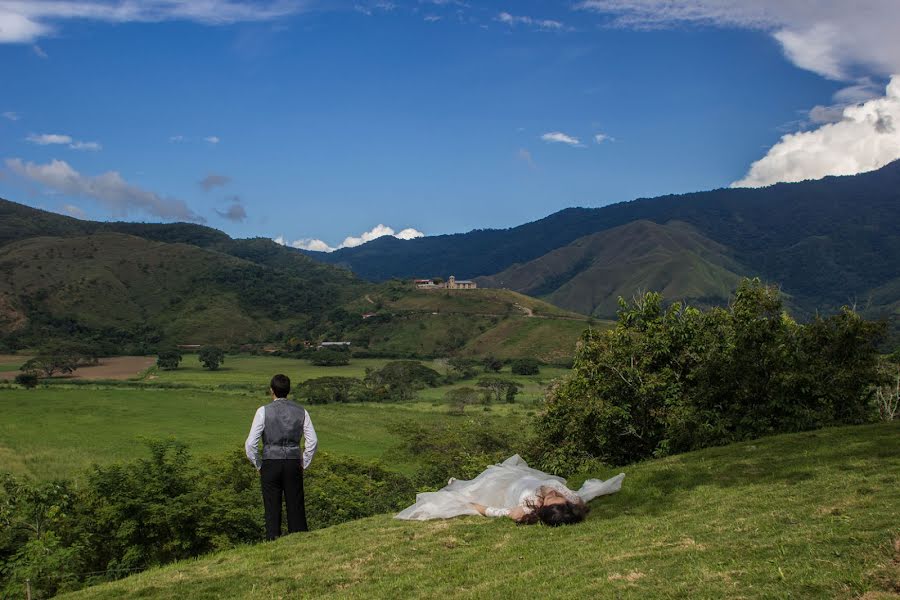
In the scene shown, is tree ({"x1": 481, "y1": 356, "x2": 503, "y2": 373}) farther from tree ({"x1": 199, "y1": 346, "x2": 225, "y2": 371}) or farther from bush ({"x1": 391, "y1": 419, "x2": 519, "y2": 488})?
bush ({"x1": 391, "y1": 419, "x2": 519, "y2": 488})

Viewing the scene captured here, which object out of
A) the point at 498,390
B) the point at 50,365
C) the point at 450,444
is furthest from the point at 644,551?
the point at 50,365

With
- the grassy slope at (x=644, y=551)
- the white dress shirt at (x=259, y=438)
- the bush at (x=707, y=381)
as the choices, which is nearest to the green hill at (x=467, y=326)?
the bush at (x=707, y=381)

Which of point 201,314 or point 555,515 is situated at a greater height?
point 201,314

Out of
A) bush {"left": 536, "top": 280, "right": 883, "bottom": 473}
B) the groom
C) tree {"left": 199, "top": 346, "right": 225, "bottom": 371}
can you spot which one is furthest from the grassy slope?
tree {"left": 199, "top": 346, "right": 225, "bottom": 371}

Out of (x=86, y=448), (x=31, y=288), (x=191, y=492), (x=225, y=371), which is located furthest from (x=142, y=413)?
(x=31, y=288)

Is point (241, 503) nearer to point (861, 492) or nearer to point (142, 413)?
point (861, 492)

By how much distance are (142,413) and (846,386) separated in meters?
67.4

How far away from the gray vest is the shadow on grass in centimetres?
581

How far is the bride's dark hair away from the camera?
11.3 m

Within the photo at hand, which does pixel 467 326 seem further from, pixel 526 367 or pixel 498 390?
pixel 498 390

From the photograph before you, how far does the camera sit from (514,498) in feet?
41.1

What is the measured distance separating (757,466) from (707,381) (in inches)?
317

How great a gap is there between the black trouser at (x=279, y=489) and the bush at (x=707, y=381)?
482 inches

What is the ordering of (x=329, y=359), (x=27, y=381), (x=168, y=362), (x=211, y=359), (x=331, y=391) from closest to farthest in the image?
1. (x=27, y=381)
2. (x=331, y=391)
3. (x=168, y=362)
4. (x=211, y=359)
5. (x=329, y=359)
